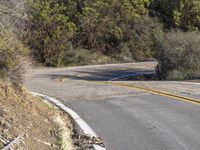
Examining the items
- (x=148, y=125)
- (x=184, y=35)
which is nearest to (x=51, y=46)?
(x=184, y=35)

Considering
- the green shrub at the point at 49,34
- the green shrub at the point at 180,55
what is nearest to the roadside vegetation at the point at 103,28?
the green shrub at the point at 49,34

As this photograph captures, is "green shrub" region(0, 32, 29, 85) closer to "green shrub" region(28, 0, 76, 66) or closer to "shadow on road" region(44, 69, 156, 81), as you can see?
"shadow on road" region(44, 69, 156, 81)

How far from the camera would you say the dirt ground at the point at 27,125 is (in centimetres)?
928

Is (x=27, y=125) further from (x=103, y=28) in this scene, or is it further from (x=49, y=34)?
(x=103, y=28)

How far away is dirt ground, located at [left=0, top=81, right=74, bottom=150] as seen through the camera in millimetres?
9281

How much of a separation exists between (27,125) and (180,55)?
72.4ft

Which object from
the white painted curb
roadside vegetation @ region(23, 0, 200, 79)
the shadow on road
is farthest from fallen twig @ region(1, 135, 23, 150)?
roadside vegetation @ region(23, 0, 200, 79)

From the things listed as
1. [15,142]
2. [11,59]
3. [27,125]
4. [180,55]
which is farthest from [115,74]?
[15,142]

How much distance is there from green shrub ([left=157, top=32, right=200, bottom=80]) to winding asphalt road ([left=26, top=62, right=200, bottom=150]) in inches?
393

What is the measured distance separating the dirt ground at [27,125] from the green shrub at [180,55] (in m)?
18.1

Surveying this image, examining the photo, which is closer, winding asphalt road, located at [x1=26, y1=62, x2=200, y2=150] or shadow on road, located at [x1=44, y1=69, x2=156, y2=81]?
winding asphalt road, located at [x1=26, y1=62, x2=200, y2=150]

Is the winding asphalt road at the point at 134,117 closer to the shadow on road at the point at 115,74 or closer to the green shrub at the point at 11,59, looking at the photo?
the green shrub at the point at 11,59

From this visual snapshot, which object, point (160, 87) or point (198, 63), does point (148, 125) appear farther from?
point (198, 63)

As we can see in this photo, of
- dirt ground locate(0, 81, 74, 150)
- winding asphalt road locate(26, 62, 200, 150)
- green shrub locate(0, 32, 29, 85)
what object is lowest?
winding asphalt road locate(26, 62, 200, 150)
